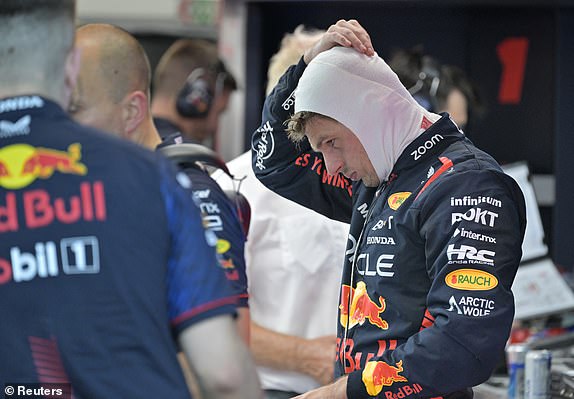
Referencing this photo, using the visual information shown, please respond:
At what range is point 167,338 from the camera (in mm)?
1469

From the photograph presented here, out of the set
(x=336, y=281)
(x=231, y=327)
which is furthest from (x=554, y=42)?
(x=231, y=327)

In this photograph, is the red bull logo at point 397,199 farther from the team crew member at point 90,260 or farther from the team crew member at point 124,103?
the team crew member at point 90,260

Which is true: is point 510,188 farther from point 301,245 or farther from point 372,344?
point 301,245

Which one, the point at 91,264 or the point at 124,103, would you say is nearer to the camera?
the point at 91,264

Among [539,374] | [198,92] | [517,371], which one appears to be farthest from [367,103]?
[198,92]

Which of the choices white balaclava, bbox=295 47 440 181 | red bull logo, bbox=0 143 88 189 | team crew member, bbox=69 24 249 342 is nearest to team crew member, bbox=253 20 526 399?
white balaclava, bbox=295 47 440 181

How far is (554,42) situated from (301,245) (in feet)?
8.76

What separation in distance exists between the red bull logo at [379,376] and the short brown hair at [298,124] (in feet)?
1.79

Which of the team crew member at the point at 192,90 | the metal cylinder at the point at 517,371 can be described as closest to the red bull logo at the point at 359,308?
the metal cylinder at the point at 517,371

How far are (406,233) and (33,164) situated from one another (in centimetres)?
90

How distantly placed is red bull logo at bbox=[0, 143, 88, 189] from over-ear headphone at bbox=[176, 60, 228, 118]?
3414 millimetres

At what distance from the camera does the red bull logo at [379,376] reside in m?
2.10

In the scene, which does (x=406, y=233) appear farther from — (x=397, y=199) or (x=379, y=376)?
(x=379, y=376)

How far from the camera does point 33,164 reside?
1464 mm
